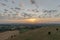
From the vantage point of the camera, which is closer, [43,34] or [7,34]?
[43,34]

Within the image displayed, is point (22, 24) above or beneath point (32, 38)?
above

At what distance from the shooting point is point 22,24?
893 inches

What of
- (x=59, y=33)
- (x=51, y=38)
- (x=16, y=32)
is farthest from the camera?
(x=16, y=32)

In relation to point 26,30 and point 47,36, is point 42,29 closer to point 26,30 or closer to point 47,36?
point 26,30

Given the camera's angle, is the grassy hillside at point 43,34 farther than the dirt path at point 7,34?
No

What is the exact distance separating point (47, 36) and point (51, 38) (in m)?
0.55

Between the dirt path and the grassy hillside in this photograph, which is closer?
the grassy hillside

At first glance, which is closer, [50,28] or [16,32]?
[50,28]

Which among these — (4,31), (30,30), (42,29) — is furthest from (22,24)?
(4,31)

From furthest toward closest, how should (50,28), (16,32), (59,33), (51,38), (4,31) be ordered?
1. (4,31)
2. (16,32)
3. (50,28)
4. (59,33)
5. (51,38)

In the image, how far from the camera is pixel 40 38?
2084cm

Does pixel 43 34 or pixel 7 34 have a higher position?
pixel 43 34

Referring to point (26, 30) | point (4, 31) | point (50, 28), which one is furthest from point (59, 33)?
point (4, 31)

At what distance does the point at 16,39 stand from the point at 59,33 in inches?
225
